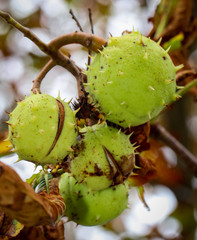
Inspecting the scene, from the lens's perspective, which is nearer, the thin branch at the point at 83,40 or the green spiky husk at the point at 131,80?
the green spiky husk at the point at 131,80

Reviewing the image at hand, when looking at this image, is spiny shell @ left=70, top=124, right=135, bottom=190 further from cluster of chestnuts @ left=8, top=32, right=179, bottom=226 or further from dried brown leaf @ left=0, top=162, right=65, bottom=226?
dried brown leaf @ left=0, top=162, right=65, bottom=226

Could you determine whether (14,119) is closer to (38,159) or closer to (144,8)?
(38,159)

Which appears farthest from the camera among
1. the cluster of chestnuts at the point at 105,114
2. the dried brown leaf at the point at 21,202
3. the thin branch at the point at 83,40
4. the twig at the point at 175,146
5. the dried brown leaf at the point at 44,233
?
the twig at the point at 175,146

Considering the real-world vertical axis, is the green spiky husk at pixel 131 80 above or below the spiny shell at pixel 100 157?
above

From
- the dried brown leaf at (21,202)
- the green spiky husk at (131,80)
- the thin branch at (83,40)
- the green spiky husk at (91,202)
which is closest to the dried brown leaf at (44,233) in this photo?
the green spiky husk at (91,202)

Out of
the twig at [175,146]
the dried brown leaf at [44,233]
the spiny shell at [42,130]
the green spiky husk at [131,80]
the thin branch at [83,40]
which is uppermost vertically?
the thin branch at [83,40]

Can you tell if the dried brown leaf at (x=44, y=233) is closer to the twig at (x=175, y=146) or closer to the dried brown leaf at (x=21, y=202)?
the dried brown leaf at (x=21, y=202)

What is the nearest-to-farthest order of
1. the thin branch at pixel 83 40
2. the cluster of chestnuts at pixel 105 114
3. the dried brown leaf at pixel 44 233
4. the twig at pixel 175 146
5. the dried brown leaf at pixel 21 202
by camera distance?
the dried brown leaf at pixel 21 202 < the cluster of chestnuts at pixel 105 114 < the thin branch at pixel 83 40 < the dried brown leaf at pixel 44 233 < the twig at pixel 175 146
